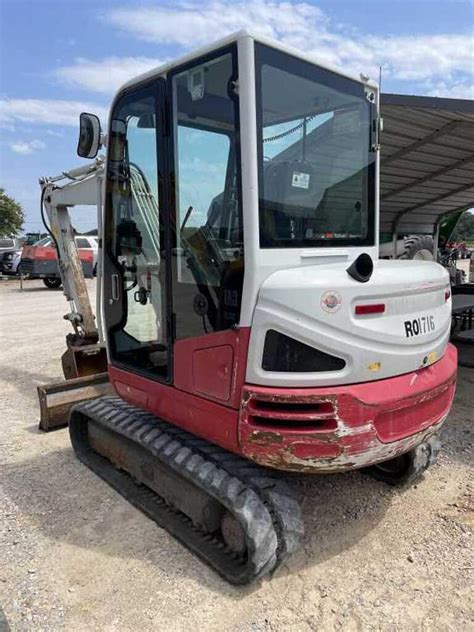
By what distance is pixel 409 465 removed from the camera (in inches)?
138

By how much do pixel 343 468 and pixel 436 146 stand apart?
651cm

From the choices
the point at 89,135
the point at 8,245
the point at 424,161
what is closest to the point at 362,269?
the point at 89,135

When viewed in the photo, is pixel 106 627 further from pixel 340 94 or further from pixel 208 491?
pixel 340 94

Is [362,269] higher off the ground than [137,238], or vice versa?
[137,238]

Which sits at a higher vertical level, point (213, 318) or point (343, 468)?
point (213, 318)

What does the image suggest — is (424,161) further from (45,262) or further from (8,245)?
(8,245)

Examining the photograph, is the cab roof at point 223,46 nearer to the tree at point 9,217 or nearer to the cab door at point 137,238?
the cab door at point 137,238

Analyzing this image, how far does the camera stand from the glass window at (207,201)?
257 cm

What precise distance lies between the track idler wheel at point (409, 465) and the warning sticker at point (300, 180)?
192 cm

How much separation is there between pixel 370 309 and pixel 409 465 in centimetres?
152

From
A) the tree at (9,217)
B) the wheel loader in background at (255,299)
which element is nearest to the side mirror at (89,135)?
the wheel loader in background at (255,299)

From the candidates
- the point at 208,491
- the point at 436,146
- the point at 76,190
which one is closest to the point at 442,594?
the point at 208,491

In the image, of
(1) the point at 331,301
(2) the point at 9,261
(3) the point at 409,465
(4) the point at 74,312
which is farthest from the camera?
(2) the point at 9,261

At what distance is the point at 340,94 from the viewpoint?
2947 mm
